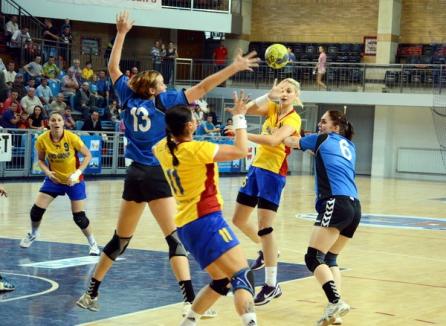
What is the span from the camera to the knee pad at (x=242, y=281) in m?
6.51

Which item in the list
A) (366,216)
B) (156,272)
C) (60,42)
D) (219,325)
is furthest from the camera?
(60,42)

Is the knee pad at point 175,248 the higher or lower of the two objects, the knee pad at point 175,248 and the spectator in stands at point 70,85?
the lower

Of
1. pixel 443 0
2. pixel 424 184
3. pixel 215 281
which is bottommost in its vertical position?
pixel 424 184

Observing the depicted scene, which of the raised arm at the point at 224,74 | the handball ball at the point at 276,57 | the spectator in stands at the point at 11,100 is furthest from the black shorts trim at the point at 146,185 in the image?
the spectator in stands at the point at 11,100

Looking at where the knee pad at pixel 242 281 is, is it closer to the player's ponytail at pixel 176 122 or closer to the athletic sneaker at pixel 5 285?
the player's ponytail at pixel 176 122

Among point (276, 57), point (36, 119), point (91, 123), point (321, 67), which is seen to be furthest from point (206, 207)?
point (321, 67)

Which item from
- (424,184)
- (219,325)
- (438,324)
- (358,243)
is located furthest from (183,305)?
(424,184)

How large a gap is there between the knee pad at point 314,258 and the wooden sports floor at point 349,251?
0.53 m

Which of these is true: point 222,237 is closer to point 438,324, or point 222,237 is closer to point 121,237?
point 121,237

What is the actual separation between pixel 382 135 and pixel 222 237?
102 ft

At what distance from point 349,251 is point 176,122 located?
6879 millimetres

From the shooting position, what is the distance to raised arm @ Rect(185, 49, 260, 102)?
7.01 m

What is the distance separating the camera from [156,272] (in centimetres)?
1044

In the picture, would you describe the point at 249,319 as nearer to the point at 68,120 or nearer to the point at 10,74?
the point at 68,120
